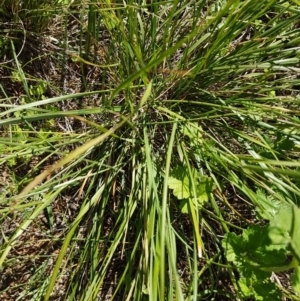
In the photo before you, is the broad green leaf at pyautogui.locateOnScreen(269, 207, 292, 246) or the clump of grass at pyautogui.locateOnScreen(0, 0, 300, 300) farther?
the clump of grass at pyautogui.locateOnScreen(0, 0, 300, 300)

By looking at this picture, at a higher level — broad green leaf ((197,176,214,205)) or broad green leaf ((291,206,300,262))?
broad green leaf ((197,176,214,205))

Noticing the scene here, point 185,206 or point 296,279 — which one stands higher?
point 185,206

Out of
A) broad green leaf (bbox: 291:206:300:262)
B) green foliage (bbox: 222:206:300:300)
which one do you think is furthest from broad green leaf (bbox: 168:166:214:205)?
broad green leaf (bbox: 291:206:300:262)

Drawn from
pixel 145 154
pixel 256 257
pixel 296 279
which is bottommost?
pixel 296 279

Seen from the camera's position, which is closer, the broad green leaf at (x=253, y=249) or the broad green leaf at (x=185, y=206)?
the broad green leaf at (x=253, y=249)

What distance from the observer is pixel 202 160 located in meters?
1.14

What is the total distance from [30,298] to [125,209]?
348 millimetres

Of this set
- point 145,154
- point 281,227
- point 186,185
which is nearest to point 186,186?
point 186,185

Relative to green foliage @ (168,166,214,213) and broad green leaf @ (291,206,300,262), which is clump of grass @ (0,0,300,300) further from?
broad green leaf @ (291,206,300,262)

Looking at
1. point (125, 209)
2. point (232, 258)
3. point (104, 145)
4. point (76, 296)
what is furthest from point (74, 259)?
point (232, 258)

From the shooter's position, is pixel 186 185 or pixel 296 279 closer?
pixel 296 279

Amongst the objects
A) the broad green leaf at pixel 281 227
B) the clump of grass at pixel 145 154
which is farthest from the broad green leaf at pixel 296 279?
the clump of grass at pixel 145 154

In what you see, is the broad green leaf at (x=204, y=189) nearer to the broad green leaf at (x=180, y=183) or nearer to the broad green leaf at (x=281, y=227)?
the broad green leaf at (x=180, y=183)

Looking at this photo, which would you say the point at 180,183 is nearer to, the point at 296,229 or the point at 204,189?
the point at 204,189
